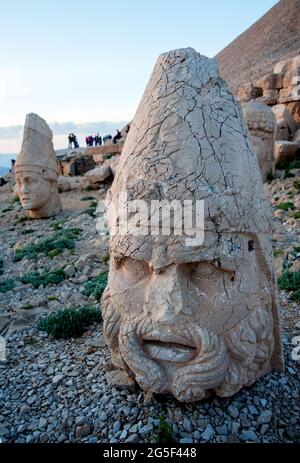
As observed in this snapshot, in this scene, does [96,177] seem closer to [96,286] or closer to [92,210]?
[92,210]

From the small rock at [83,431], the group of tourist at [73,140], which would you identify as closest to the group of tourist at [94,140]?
the group of tourist at [73,140]

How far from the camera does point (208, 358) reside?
250 centimetres

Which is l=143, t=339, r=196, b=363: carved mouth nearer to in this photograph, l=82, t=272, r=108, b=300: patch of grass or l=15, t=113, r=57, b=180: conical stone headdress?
l=82, t=272, r=108, b=300: patch of grass

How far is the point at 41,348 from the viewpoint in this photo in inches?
160

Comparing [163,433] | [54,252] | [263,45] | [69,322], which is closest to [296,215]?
[54,252]

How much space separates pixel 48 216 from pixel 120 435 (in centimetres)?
866

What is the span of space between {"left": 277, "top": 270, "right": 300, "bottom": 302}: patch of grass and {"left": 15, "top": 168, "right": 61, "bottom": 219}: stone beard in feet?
23.0

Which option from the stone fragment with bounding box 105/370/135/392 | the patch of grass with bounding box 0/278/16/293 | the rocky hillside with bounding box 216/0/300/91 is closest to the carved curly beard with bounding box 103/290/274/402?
the stone fragment with bounding box 105/370/135/392

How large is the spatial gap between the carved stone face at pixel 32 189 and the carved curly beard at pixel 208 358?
25.7 ft

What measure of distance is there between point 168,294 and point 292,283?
9.63 ft

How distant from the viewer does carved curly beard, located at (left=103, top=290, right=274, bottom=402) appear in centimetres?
251

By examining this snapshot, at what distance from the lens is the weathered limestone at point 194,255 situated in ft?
8.30
